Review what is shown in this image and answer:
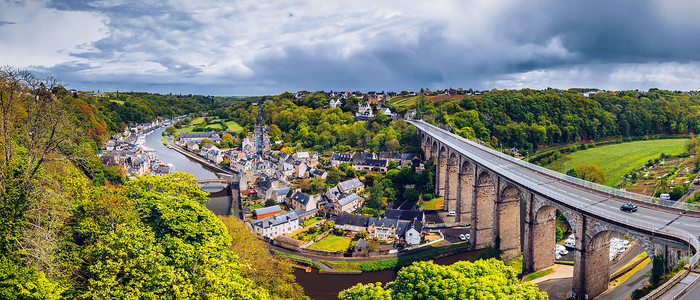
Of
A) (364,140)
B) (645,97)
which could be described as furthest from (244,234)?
(645,97)

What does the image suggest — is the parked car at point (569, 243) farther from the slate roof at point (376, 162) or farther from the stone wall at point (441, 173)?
the slate roof at point (376, 162)

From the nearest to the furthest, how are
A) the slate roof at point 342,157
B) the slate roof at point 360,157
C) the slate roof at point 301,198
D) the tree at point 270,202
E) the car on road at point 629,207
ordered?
the car on road at point 629,207 < the slate roof at point 301,198 < the tree at point 270,202 < the slate roof at point 360,157 < the slate roof at point 342,157

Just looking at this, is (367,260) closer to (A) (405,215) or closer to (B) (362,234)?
(B) (362,234)

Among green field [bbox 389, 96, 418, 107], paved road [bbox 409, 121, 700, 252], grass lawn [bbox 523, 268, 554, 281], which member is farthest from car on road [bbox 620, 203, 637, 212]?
green field [bbox 389, 96, 418, 107]

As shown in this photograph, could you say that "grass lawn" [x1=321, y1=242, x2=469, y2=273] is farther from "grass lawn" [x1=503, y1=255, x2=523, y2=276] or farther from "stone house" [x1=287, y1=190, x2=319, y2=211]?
"stone house" [x1=287, y1=190, x2=319, y2=211]

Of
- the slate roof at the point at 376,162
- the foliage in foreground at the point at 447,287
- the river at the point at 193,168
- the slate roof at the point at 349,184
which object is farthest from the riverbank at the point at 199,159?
the foliage in foreground at the point at 447,287

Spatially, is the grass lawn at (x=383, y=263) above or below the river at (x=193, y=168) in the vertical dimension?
below

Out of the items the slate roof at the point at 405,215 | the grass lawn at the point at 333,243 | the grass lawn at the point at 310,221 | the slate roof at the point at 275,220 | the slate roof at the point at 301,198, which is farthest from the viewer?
the slate roof at the point at 301,198
